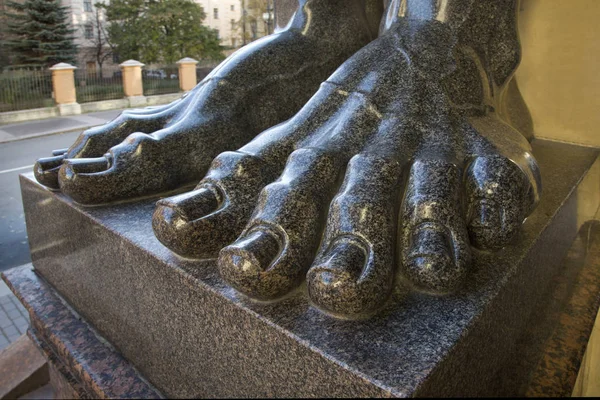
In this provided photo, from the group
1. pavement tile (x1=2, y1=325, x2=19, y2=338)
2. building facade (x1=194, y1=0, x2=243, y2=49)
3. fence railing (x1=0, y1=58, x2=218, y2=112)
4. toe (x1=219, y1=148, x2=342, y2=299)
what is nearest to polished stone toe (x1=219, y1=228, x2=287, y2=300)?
toe (x1=219, y1=148, x2=342, y2=299)

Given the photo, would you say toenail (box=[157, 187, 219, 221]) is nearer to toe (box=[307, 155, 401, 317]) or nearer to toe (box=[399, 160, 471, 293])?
toe (box=[307, 155, 401, 317])

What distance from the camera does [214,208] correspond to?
1.47m

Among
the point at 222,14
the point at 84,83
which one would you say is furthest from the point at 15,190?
the point at 222,14

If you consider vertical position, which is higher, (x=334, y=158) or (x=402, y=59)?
(x=402, y=59)

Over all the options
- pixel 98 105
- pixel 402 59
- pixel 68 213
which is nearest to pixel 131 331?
pixel 68 213

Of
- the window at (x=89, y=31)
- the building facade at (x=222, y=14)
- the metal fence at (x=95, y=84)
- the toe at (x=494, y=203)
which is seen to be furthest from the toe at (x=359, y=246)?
the building facade at (x=222, y=14)

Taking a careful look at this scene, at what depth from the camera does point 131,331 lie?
5.87ft

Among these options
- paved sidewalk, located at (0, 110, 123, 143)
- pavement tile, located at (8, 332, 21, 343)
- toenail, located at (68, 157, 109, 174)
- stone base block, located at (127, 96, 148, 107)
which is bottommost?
paved sidewalk, located at (0, 110, 123, 143)


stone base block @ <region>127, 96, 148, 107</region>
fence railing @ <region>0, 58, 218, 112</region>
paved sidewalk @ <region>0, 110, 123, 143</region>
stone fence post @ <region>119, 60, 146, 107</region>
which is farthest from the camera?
stone base block @ <region>127, 96, 148, 107</region>

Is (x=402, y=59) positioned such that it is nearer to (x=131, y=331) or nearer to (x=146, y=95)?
(x=131, y=331)

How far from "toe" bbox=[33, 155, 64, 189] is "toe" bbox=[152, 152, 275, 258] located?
33.4 inches

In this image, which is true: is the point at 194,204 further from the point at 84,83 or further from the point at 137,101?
the point at 137,101

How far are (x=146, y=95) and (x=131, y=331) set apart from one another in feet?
62.8

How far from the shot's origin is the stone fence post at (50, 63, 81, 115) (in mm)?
16500
